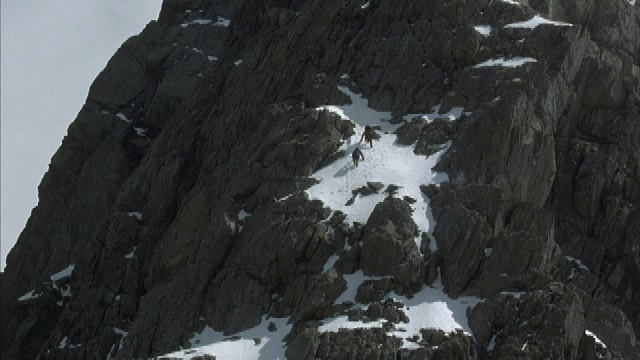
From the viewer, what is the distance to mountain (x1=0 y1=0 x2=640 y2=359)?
211 feet

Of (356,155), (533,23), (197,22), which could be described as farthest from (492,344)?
(197,22)

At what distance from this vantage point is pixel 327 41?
3273 inches

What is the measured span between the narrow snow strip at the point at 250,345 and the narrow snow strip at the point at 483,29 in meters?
25.3

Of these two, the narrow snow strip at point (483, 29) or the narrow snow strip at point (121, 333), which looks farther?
the narrow snow strip at point (483, 29)

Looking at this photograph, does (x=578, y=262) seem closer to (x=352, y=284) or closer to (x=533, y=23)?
(x=352, y=284)

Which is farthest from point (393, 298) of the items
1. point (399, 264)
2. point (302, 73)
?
point (302, 73)

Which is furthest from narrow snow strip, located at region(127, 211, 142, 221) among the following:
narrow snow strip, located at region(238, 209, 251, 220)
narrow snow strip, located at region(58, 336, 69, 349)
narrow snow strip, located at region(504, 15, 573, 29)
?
narrow snow strip, located at region(504, 15, 573, 29)

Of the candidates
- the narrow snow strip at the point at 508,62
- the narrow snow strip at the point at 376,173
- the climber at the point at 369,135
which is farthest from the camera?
the narrow snow strip at the point at 508,62

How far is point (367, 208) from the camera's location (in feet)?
228

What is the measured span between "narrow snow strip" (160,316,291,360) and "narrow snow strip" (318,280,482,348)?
9.14 ft

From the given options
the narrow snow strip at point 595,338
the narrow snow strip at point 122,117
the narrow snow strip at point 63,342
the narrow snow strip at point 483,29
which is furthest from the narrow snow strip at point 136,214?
the narrow snow strip at point 595,338

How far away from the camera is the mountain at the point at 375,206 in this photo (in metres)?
64.2

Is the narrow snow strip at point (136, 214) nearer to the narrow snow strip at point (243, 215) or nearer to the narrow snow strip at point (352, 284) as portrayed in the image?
the narrow snow strip at point (243, 215)

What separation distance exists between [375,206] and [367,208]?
0.77 metres
